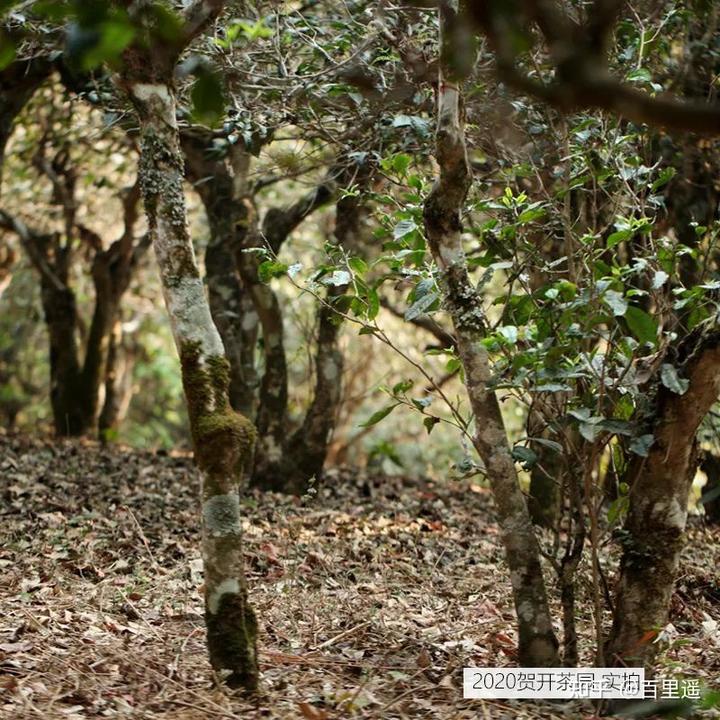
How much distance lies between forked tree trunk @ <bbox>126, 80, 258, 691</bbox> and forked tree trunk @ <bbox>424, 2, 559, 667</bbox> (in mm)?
935

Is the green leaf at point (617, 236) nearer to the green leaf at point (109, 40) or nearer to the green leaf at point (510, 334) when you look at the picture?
the green leaf at point (510, 334)

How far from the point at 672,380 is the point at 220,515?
173 cm

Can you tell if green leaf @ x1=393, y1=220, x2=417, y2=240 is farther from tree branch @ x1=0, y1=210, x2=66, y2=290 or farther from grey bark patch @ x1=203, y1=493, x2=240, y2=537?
tree branch @ x1=0, y1=210, x2=66, y2=290

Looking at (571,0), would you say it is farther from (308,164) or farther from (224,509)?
(308,164)

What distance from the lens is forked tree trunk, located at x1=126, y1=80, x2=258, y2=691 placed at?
3717mm

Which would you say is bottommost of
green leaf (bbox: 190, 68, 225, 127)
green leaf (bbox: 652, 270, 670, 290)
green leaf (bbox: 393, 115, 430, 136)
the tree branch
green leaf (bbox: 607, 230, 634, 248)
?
green leaf (bbox: 190, 68, 225, 127)

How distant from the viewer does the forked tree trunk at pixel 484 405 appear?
13.0 feet

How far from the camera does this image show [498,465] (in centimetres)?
399

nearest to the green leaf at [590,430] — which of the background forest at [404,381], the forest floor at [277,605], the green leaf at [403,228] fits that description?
the background forest at [404,381]

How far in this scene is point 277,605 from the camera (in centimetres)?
545

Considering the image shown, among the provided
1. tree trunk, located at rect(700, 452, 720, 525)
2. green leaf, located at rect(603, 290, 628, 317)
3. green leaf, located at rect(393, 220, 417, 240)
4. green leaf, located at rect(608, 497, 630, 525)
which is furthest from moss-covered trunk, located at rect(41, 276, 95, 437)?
green leaf, located at rect(603, 290, 628, 317)

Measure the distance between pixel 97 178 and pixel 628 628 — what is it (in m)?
10.9

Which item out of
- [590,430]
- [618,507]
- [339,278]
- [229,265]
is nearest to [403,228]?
[339,278]

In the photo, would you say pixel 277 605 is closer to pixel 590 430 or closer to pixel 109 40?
pixel 590 430
